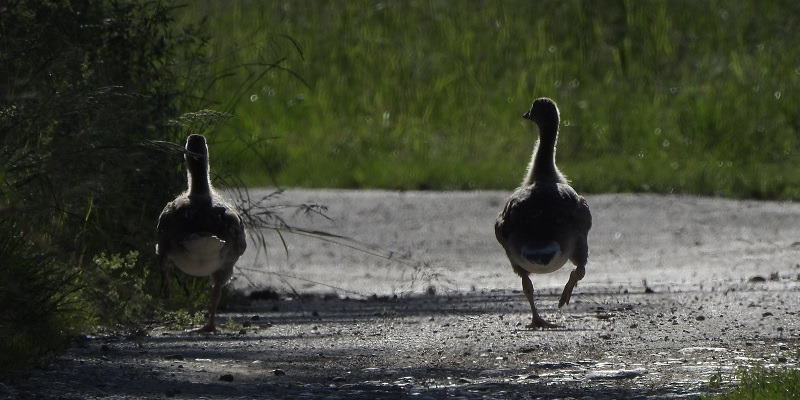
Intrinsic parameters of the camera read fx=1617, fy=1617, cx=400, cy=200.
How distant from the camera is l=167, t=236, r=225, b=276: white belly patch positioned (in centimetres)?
1102

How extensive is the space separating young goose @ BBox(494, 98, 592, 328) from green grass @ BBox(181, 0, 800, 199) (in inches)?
383

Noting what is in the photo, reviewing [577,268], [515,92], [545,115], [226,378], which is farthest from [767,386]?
[515,92]

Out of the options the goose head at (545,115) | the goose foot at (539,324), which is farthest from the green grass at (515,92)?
the goose foot at (539,324)

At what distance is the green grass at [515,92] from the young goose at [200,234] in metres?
10.3

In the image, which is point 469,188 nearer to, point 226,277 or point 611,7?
point 611,7

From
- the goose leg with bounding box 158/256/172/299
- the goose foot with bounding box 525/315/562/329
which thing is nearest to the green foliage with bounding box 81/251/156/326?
the goose leg with bounding box 158/256/172/299

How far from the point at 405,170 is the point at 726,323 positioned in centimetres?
1134

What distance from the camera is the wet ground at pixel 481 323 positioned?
876cm

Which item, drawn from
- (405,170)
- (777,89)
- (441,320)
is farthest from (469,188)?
(441,320)

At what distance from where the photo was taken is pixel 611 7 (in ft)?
91.6

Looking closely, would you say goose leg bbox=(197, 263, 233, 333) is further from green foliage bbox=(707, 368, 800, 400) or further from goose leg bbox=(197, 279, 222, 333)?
green foliage bbox=(707, 368, 800, 400)

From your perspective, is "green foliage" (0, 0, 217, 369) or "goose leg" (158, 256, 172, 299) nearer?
"green foliage" (0, 0, 217, 369)

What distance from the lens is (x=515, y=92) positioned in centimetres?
2555

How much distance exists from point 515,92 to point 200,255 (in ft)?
49.0
